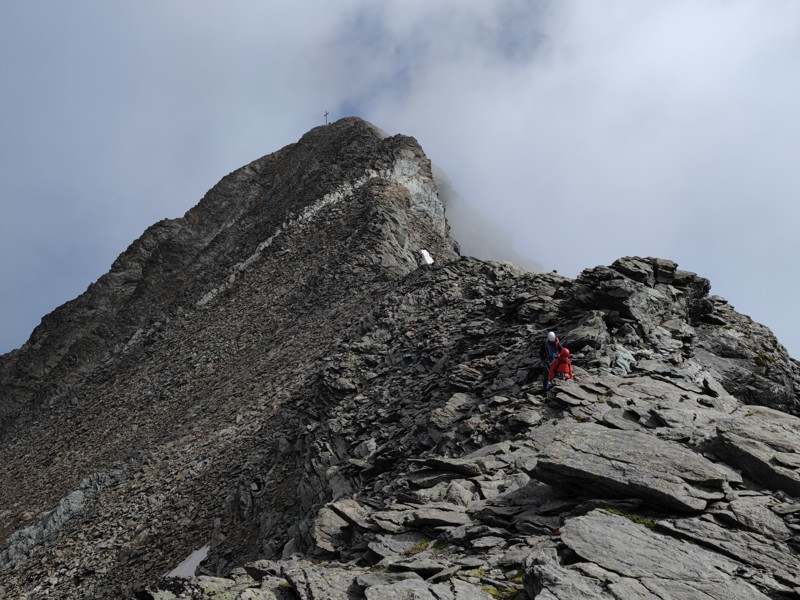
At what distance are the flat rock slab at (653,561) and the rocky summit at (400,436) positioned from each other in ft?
0.14

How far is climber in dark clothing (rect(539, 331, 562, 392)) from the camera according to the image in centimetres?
1827

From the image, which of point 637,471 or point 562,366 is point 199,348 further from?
point 637,471

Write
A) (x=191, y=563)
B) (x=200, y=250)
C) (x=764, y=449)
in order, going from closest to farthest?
(x=764, y=449) < (x=191, y=563) < (x=200, y=250)

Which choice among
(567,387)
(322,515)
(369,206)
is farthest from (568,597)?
(369,206)

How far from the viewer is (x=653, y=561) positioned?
34.0 feet

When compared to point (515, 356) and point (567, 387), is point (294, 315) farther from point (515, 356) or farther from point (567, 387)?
point (567, 387)

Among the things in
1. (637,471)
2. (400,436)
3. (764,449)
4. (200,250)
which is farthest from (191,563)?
(200,250)

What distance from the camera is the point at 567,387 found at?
1753cm

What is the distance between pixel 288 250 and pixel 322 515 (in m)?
38.4

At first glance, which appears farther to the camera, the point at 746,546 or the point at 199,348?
the point at 199,348

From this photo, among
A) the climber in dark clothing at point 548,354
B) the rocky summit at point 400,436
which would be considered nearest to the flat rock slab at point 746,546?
the rocky summit at point 400,436

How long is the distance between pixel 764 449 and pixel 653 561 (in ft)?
15.5

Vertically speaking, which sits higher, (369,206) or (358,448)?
(369,206)

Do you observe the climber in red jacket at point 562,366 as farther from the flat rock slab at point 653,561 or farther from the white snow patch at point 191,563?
the white snow patch at point 191,563
